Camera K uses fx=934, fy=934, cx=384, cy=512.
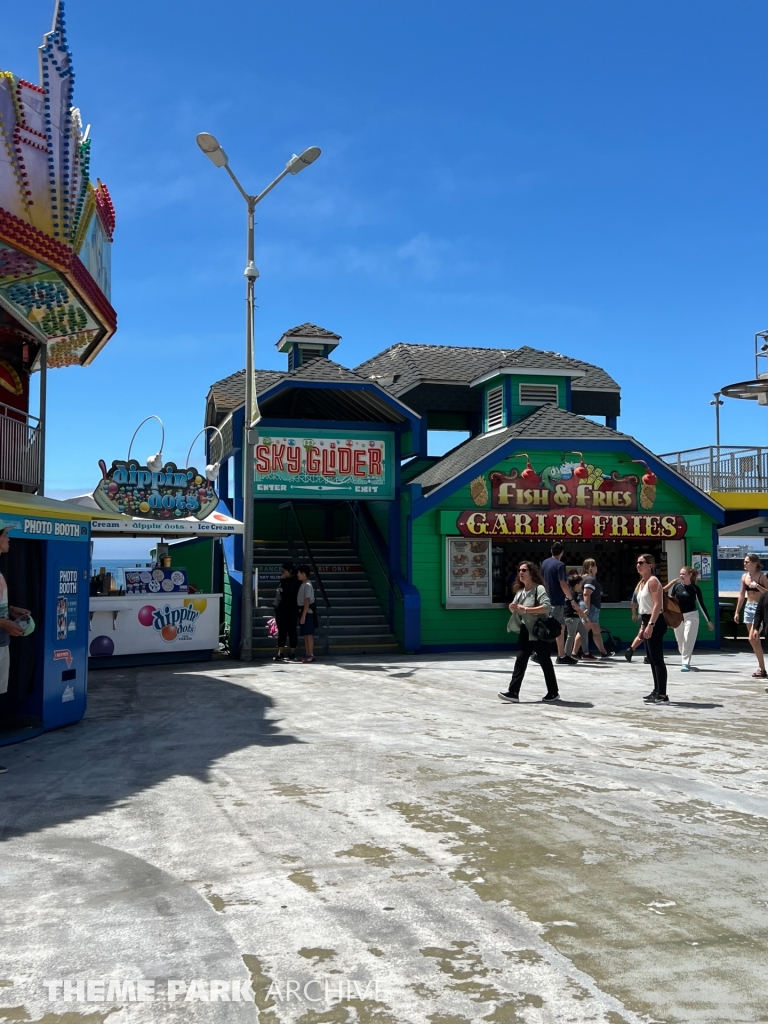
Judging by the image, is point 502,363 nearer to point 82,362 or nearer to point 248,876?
point 82,362

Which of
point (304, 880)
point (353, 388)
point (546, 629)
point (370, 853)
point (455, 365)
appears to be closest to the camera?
point (304, 880)

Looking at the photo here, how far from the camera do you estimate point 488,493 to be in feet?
67.4

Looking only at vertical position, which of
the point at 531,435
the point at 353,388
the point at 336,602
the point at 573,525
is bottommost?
the point at 336,602

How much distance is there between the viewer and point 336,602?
69.3ft

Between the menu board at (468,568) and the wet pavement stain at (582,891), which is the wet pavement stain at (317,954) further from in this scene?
the menu board at (468,568)

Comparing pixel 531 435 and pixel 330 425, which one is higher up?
pixel 330 425

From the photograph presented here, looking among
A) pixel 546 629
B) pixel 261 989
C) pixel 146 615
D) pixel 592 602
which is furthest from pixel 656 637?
pixel 146 615

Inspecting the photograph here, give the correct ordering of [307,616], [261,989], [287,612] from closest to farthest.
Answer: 1. [261,989]
2. [307,616]
3. [287,612]

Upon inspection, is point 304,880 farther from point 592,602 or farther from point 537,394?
point 537,394

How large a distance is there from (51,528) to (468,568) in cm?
1193

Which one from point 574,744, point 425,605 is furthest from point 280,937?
point 425,605

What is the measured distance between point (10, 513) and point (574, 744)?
19.4 feet

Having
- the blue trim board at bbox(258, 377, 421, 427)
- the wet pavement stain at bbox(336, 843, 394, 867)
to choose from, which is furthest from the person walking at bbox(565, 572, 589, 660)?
the wet pavement stain at bbox(336, 843, 394, 867)

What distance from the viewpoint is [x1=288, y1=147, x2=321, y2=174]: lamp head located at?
16936mm
